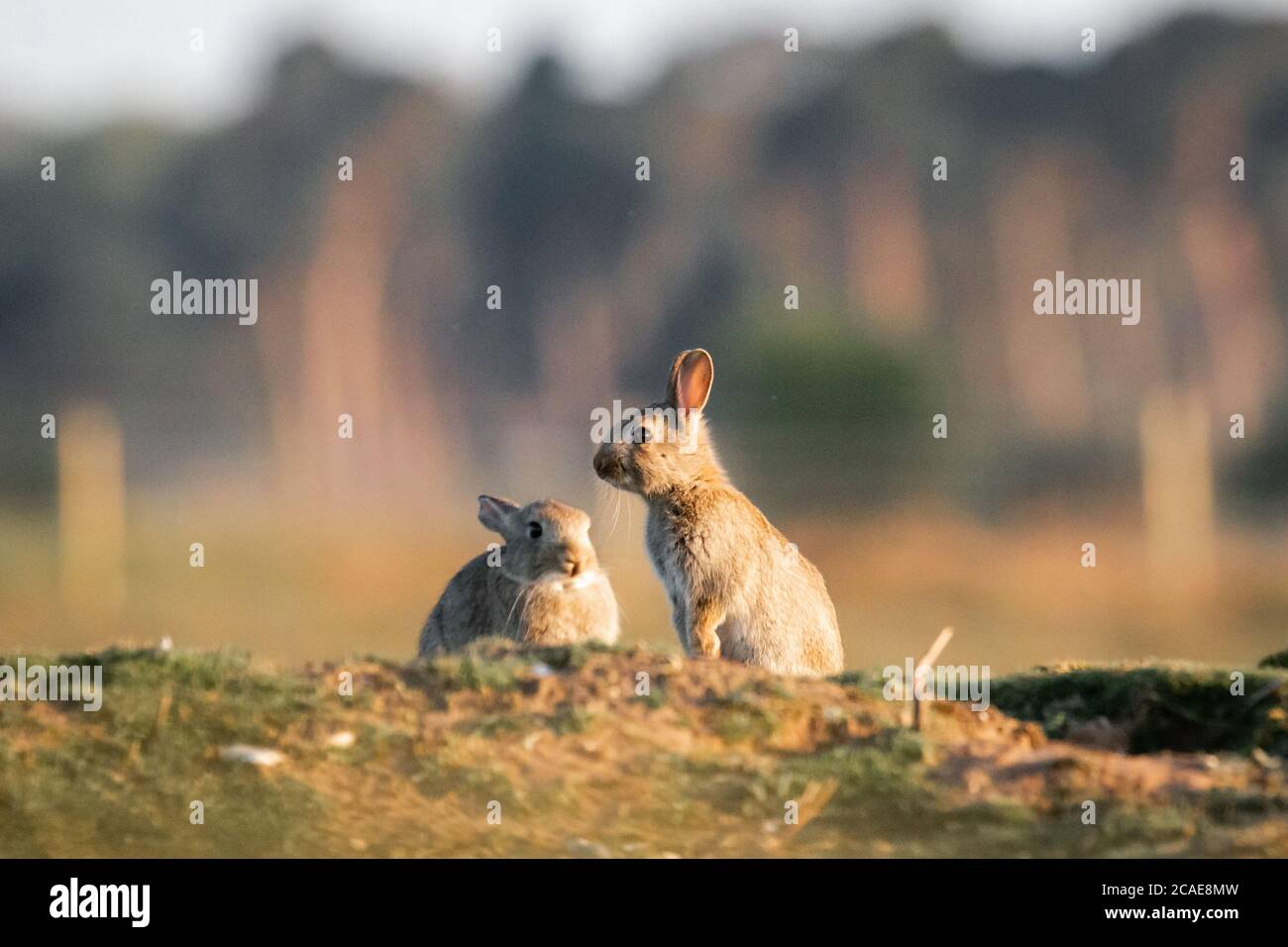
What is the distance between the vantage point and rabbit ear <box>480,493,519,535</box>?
11.9m

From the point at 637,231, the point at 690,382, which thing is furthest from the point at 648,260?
the point at 690,382

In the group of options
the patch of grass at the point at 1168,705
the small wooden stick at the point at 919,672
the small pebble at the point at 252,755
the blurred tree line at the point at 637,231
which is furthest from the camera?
the blurred tree line at the point at 637,231

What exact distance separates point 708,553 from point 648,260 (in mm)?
66818

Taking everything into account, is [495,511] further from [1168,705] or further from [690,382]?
[1168,705]

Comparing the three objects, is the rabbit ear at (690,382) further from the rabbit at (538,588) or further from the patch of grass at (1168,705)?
the patch of grass at (1168,705)

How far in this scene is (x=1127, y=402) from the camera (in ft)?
202

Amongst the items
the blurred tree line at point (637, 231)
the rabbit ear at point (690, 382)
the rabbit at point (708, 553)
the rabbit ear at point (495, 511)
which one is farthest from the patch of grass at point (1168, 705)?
the blurred tree line at point (637, 231)

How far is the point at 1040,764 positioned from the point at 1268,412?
1735 inches

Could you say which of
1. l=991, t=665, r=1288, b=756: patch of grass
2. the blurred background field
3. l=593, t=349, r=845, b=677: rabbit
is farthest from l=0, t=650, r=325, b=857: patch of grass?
the blurred background field

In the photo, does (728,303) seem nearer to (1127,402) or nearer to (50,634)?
(1127,402)

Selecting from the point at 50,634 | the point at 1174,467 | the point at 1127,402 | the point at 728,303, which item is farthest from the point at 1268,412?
the point at 50,634

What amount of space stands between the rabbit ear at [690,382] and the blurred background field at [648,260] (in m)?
32.1

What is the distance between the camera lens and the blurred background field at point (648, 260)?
5206cm

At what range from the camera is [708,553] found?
11.3 meters
